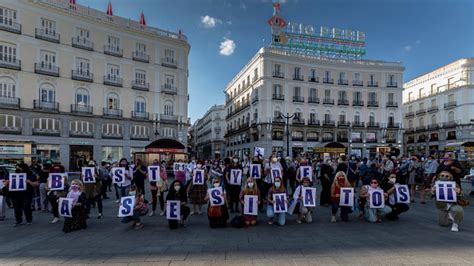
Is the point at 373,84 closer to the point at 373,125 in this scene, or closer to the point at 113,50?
the point at 373,125

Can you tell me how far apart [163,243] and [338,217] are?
17.6 feet

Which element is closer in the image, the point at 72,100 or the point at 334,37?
the point at 72,100

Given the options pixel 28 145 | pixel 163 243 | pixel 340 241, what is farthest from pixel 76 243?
pixel 28 145

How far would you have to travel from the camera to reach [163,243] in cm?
662

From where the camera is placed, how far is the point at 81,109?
114ft

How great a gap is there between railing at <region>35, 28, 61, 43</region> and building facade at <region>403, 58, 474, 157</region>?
51858 mm

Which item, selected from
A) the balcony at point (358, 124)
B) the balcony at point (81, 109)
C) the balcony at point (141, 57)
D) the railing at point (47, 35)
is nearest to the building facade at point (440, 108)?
the balcony at point (358, 124)

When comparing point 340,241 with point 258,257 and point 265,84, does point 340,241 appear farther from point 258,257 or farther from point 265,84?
point 265,84

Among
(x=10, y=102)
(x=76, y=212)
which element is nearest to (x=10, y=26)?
(x=10, y=102)

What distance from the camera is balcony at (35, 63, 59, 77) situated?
106ft

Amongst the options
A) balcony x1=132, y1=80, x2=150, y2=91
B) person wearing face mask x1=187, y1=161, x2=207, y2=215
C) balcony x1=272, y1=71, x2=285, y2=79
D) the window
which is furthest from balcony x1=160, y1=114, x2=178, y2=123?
person wearing face mask x1=187, y1=161, x2=207, y2=215

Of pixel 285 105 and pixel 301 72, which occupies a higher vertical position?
pixel 301 72

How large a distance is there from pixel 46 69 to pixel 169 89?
46.2 feet

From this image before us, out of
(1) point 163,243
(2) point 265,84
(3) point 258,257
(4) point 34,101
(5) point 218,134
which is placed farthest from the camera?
(5) point 218,134
